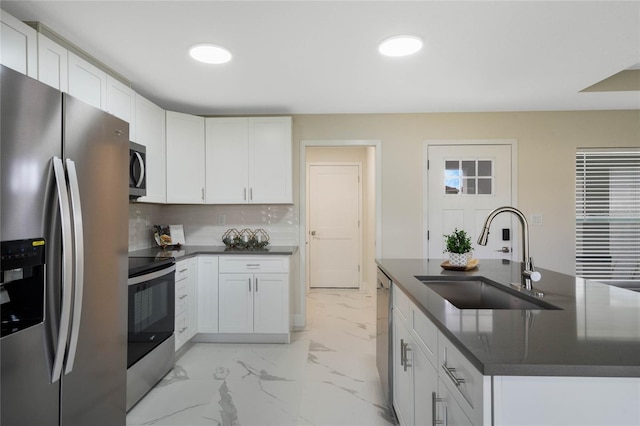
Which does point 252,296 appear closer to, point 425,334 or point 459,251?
point 459,251

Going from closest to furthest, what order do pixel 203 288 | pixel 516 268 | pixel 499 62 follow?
1. pixel 516 268
2. pixel 499 62
3. pixel 203 288

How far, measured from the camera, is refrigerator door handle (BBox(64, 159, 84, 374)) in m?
1.28

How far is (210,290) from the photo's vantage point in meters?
3.22

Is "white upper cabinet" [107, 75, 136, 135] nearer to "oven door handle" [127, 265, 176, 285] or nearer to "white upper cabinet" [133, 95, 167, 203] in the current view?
"white upper cabinet" [133, 95, 167, 203]

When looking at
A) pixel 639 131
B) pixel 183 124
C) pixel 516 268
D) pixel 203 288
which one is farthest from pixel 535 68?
pixel 203 288

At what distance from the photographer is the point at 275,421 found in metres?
2.02

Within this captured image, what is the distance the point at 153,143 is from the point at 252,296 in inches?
66.6

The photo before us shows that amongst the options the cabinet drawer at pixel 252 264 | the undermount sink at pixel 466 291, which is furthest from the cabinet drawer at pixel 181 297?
the undermount sink at pixel 466 291

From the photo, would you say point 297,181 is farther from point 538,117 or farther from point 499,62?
point 538,117

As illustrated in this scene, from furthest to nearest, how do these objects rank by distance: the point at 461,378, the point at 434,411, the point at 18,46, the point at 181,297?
the point at 181,297, the point at 18,46, the point at 434,411, the point at 461,378

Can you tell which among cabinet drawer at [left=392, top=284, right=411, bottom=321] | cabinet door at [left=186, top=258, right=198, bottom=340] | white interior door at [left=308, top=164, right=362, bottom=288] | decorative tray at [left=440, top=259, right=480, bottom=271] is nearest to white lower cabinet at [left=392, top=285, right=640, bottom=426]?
cabinet drawer at [left=392, top=284, right=411, bottom=321]

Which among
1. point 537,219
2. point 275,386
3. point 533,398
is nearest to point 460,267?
point 533,398

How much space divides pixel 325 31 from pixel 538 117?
288 centimetres

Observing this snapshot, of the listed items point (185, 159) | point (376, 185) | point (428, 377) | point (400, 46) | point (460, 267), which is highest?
point (400, 46)
